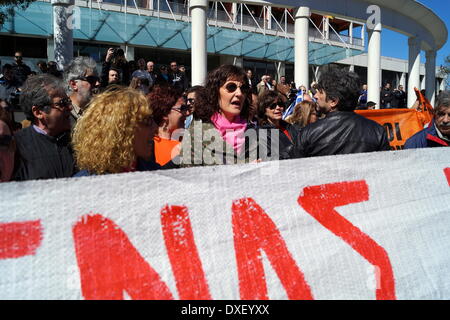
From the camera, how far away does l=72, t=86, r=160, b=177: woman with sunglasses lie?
1796 mm

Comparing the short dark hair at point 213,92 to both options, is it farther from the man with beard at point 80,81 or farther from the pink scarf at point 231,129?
the man with beard at point 80,81

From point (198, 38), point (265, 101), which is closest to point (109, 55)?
point (265, 101)

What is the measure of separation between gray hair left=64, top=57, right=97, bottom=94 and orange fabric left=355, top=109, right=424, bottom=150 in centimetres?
422

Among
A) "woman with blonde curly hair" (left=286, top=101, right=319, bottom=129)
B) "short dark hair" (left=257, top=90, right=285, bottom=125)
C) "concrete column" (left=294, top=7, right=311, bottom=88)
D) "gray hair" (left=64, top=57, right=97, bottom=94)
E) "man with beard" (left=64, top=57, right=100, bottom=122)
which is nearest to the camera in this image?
"man with beard" (left=64, top=57, right=100, bottom=122)

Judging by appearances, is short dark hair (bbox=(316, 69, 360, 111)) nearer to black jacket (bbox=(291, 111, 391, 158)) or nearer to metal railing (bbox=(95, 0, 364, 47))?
black jacket (bbox=(291, 111, 391, 158))

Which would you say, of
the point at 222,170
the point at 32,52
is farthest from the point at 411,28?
the point at 222,170

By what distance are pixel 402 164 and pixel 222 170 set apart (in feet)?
3.70

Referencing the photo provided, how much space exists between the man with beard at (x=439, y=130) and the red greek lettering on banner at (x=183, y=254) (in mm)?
2517

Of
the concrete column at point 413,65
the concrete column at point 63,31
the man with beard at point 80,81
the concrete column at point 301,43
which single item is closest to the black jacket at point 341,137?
the man with beard at point 80,81

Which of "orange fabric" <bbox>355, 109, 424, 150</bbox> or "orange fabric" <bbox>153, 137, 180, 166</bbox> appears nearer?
"orange fabric" <bbox>153, 137, 180, 166</bbox>

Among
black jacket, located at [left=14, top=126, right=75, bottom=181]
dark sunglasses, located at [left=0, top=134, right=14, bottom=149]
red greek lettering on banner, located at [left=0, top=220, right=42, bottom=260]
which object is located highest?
dark sunglasses, located at [left=0, top=134, right=14, bottom=149]

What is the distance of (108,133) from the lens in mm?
1819

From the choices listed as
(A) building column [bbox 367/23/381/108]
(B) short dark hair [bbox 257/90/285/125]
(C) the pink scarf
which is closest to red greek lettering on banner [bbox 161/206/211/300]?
(C) the pink scarf
